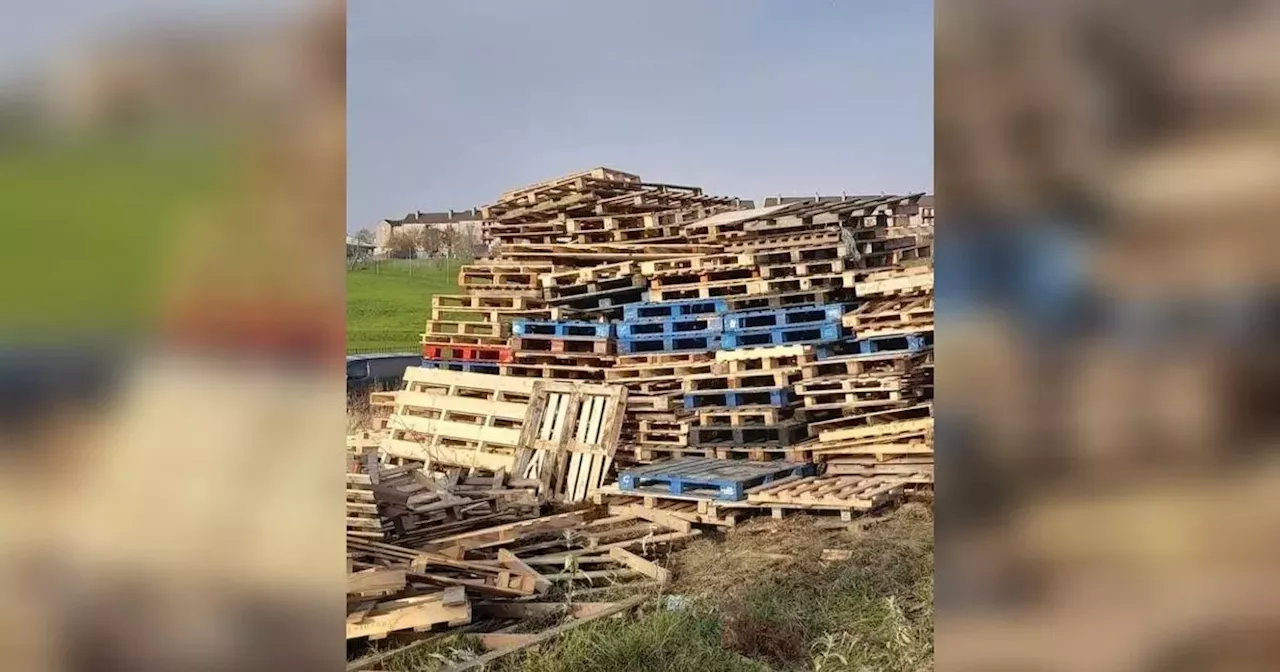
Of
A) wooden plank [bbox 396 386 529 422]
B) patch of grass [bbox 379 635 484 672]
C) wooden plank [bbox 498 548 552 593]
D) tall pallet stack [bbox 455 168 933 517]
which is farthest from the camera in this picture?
wooden plank [bbox 396 386 529 422]

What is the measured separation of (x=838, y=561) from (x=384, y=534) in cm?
297

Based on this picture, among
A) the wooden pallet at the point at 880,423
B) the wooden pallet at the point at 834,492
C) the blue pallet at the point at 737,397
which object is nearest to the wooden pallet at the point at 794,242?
the blue pallet at the point at 737,397

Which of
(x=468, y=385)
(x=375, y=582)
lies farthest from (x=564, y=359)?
(x=375, y=582)

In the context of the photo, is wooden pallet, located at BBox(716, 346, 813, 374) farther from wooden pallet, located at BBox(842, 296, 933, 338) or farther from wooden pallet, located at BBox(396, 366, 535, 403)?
wooden pallet, located at BBox(396, 366, 535, 403)

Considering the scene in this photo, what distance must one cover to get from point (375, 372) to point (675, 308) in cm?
431

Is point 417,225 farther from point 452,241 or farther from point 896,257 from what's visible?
point 896,257

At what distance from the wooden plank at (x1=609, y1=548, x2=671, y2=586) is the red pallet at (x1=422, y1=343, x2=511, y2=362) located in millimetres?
2754

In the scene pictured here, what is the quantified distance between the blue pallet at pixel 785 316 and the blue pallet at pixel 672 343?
8.6 inches

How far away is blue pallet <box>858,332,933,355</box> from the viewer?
6.95m

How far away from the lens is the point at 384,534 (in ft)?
20.6
